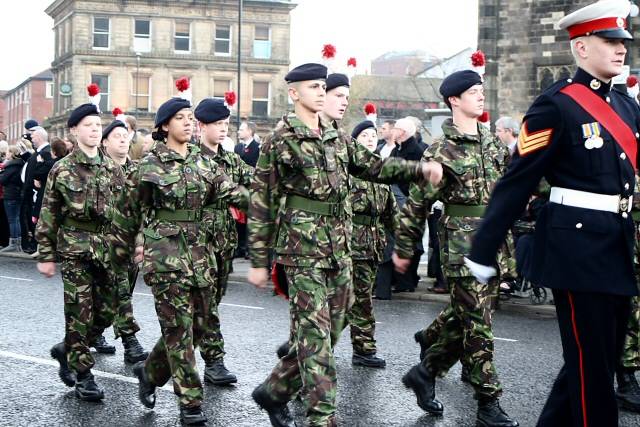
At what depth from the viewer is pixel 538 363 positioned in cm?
924

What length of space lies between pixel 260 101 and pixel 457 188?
5953 cm

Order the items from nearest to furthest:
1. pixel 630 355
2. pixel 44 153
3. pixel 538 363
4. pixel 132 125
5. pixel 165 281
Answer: pixel 165 281 < pixel 630 355 < pixel 538 363 < pixel 132 125 < pixel 44 153

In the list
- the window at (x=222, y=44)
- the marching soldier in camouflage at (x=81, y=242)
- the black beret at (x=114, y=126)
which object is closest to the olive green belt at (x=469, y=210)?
the marching soldier in camouflage at (x=81, y=242)

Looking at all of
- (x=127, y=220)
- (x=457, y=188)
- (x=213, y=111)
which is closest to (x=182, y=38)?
(x=213, y=111)

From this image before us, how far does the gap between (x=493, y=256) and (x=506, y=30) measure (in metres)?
24.0

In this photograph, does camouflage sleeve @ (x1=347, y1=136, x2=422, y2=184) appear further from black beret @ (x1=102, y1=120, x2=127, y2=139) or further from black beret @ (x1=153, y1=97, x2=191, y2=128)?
black beret @ (x1=102, y1=120, x2=127, y2=139)

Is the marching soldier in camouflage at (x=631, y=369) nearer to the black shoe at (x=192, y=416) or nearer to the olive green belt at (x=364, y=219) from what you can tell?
the olive green belt at (x=364, y=219)

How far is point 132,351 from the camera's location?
9344 millimetres

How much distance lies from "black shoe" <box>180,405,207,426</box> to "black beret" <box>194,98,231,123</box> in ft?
9.20

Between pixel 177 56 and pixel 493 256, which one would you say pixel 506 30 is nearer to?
pixel 493 256

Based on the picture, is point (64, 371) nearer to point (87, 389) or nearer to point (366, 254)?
point (87, 389)


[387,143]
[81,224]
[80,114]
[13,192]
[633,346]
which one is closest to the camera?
[633,346]

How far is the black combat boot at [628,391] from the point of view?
25.0 feet

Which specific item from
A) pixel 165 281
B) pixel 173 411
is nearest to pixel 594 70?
pixel 165 281
